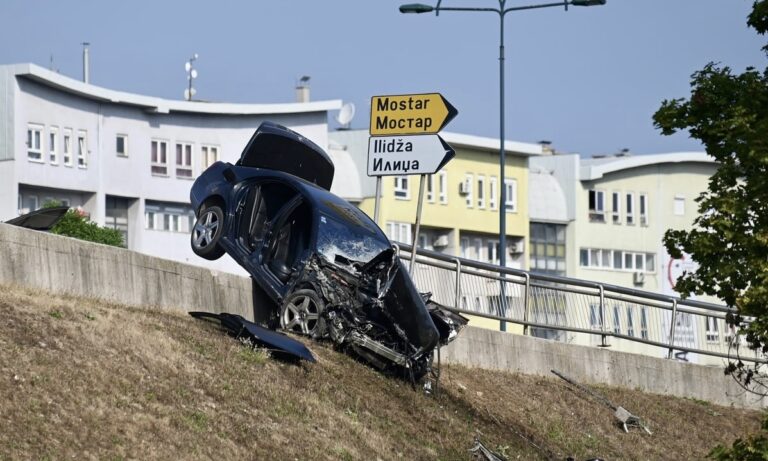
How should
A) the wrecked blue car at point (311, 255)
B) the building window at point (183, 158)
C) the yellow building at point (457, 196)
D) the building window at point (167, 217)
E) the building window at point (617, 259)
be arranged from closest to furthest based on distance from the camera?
the wrecked blue car at point (311, 255), the building window at point (167, 217), the building window at point (183, 158), the yellow building at point (457, 196), the building window at point (617, 259)

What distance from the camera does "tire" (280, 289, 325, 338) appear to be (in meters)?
18.3

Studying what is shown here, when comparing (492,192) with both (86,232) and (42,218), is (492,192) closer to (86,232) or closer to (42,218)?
(86,232)

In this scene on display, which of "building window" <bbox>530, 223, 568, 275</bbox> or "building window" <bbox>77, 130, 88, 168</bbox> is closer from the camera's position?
"building window" <bbox>77, 130, 88, 168</bbox>

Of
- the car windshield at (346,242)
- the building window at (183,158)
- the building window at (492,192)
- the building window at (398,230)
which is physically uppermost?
the building window at (183,158)

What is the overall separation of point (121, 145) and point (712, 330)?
2252 inches

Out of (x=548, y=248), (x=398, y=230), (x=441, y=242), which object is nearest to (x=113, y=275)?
(x=398, y=230)

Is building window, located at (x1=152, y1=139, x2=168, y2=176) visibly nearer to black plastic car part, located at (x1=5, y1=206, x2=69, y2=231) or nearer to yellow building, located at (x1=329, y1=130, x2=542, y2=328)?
yellow building, located at (x1=329, y1=130, x2=542, y2=328)

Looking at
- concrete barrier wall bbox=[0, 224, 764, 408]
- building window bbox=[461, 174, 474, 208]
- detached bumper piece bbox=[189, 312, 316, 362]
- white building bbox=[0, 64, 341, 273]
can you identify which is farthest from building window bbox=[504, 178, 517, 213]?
detached bumper piece bbox=[189, 312, 316, 362]

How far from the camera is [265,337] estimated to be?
16.8m

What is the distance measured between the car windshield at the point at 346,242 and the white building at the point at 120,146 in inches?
2286

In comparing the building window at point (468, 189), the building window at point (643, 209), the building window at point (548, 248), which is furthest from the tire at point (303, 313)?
the building window at point (643, 209)

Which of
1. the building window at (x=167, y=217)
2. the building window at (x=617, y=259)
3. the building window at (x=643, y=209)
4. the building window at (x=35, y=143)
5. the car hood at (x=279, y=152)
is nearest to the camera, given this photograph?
the car hood at (x=279, y=152)

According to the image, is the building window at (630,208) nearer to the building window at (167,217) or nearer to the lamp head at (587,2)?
the building window at (167,217)

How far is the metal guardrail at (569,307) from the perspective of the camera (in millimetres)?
24031
